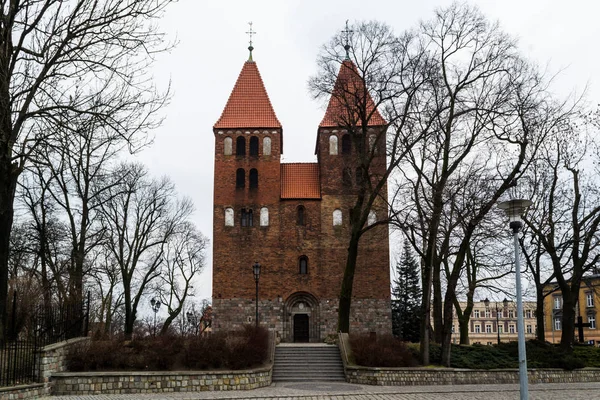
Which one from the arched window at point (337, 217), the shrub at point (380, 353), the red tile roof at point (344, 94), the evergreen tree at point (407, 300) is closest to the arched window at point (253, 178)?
the red tile roof at point (344, 94)

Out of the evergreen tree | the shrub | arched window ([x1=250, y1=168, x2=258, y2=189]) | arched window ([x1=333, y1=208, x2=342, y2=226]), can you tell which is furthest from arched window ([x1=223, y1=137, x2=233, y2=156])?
the shrub

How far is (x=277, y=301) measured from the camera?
121 feet

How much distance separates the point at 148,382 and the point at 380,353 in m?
7.75

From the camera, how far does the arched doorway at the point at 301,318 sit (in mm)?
37281

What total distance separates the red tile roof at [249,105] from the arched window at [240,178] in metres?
2.78

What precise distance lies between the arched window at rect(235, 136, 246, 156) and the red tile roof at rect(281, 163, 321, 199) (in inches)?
113

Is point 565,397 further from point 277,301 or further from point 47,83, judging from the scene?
point 277,301

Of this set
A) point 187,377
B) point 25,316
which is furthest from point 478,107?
point 25,316

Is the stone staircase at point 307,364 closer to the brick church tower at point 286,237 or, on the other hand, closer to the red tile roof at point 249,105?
the brick church tower at point 286,237

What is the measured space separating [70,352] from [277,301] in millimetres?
19823

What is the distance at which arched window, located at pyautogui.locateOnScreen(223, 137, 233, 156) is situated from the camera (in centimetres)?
3875

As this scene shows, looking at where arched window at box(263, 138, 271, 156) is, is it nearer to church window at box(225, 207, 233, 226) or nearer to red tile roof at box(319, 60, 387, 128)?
red tile roof at box(319, 60, 387, 128)

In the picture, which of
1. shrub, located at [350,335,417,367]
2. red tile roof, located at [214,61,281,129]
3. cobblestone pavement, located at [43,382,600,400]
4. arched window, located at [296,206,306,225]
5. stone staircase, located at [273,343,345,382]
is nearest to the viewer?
cobblestone pavement, located at [43,382,600,400]

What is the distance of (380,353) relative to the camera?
21125 millimetres
